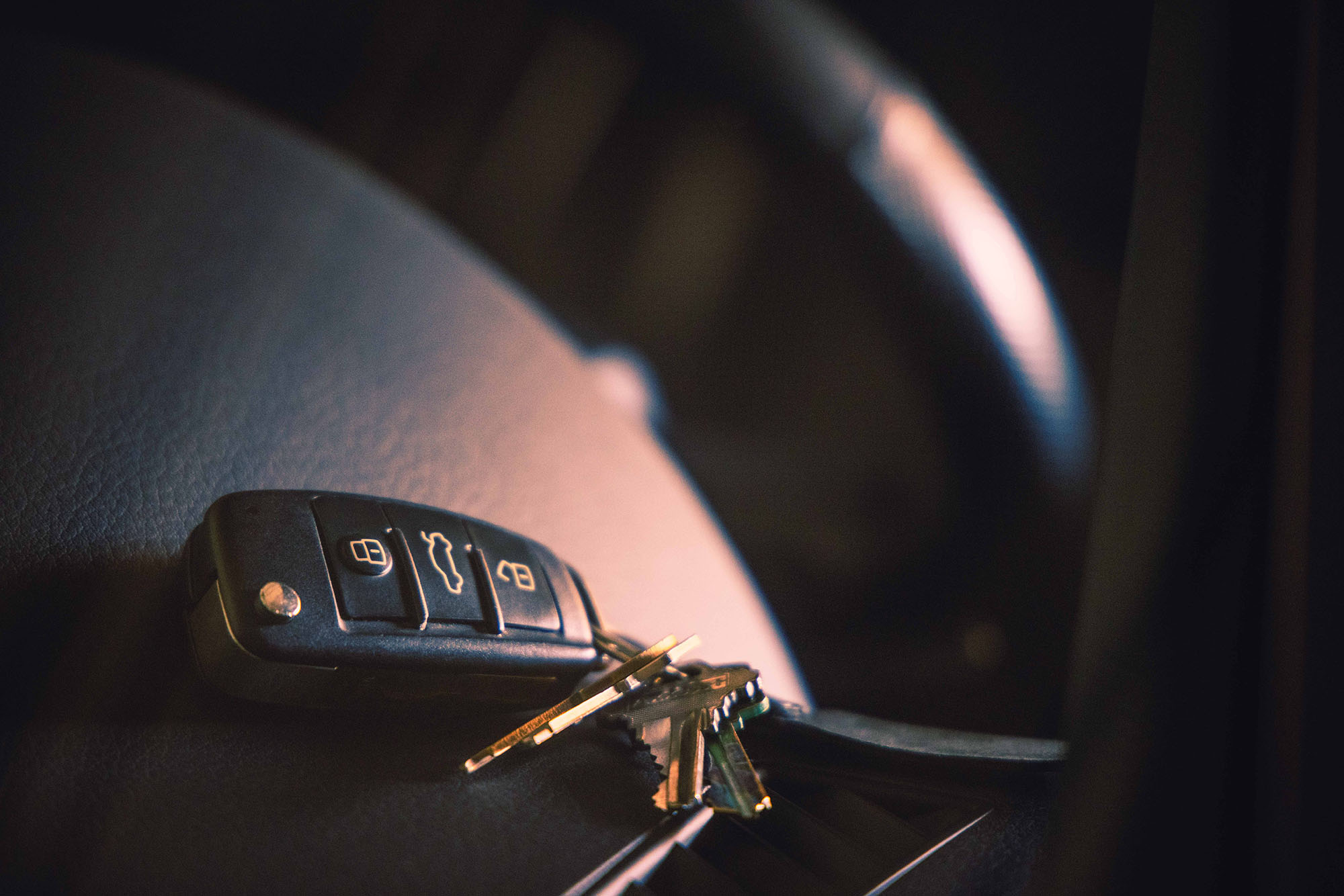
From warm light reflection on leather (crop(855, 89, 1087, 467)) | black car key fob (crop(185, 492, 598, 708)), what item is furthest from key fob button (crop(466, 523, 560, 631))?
warm light reflection on leather (crop(855, 89, 1087, 467))

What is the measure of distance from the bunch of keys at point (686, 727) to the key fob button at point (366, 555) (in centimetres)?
9

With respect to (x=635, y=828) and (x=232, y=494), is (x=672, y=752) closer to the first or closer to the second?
(x=635, y=828)

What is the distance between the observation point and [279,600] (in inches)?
12.1

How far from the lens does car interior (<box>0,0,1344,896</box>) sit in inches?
8.4

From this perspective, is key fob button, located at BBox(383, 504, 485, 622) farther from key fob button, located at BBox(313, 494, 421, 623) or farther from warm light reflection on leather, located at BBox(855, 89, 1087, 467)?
warm light reflection on leather, located at BBox(855, 89, 1087, 467)

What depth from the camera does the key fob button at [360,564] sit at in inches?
13.1

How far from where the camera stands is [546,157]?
88 cm

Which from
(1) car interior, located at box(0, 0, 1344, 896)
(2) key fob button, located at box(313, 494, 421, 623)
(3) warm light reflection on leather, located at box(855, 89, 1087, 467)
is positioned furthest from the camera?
(3) warm light reflection on leather, located at box(855, 89, 1087, 467)

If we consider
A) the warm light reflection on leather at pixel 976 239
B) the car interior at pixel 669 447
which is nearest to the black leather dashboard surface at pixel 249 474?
the car interior at pixel 669 447

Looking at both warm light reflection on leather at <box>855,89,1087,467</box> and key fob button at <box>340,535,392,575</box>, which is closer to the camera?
key fob button at <box>340,535,392,575</box>

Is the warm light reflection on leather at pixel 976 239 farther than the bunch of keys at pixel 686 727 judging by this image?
Yes

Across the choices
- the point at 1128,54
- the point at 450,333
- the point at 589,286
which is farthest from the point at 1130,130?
the point at 450,333

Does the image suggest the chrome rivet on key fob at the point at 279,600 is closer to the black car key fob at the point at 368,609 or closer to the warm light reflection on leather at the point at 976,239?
the black car key fob at the point at 368,609

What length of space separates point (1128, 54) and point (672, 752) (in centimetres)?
80
